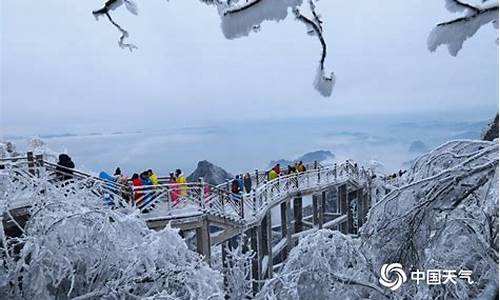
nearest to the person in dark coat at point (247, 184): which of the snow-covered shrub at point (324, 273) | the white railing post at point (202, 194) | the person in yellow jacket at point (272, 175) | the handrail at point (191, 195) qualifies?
the handrail at point (191, 195)

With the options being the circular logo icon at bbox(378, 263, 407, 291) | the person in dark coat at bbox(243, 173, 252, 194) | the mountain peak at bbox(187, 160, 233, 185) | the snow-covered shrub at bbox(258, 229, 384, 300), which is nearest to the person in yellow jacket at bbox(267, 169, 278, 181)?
the person in dark coat at bbox(243, 173, 252, 194)

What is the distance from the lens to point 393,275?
2279mm

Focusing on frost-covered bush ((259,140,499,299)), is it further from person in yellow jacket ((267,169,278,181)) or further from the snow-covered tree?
person in yellow jacket ((267,169,278,181))

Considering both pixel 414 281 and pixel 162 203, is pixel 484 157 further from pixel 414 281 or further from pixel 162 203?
pixel 162 203

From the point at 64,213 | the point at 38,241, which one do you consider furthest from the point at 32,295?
the point at 64,213

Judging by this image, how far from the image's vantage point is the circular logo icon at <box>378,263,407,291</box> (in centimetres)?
219

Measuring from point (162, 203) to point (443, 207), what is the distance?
5.02 metres

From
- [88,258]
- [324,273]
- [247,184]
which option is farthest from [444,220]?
[247,184]

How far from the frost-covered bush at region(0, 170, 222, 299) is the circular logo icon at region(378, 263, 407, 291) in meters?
1.56

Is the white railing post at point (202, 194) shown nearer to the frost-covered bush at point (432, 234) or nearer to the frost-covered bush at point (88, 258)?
the frost-covered bush at point (88, 258)

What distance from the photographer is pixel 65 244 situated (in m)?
3.50

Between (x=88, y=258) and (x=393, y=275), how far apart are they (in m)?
2.63

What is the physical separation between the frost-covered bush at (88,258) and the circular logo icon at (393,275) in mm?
1561

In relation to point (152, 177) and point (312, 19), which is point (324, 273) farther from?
point (152, 177)
